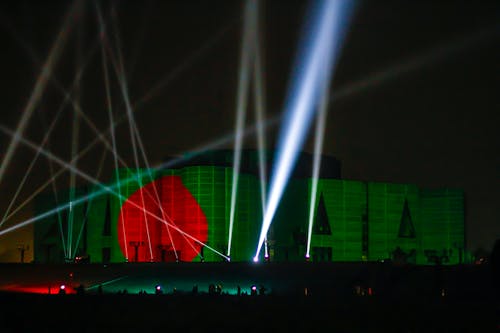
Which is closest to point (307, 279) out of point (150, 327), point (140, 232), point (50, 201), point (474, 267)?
point (474, 267)

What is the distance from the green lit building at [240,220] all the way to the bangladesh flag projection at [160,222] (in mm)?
61

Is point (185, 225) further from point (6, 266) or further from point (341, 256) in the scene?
point (6, 266)

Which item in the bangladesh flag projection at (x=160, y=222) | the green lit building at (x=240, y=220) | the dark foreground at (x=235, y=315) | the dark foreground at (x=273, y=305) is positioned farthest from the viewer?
the bangladesh flag projection at (x=160, y=222)

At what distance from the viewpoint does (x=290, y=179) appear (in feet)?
172

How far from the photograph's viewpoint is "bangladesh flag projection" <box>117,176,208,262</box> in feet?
156

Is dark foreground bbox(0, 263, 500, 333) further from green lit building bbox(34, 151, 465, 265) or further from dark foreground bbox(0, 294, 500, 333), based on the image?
green lit building bbox(34, 151, 465, 265)

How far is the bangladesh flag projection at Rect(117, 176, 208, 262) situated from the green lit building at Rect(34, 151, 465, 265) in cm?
6

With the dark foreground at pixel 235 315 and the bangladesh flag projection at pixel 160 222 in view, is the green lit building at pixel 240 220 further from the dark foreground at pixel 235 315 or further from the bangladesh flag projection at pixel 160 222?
the dark foreground at pixel 235 315

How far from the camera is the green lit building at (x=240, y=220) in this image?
47562 millimetres

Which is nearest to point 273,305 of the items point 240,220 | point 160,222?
point 240,220

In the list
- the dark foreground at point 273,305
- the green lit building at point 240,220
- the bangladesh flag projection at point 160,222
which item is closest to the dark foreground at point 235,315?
the dark foreground at point 273,305

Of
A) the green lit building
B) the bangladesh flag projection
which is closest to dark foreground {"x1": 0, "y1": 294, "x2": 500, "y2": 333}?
the green lit building

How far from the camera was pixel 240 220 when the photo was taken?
4775cm

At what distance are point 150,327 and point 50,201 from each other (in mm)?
43115
